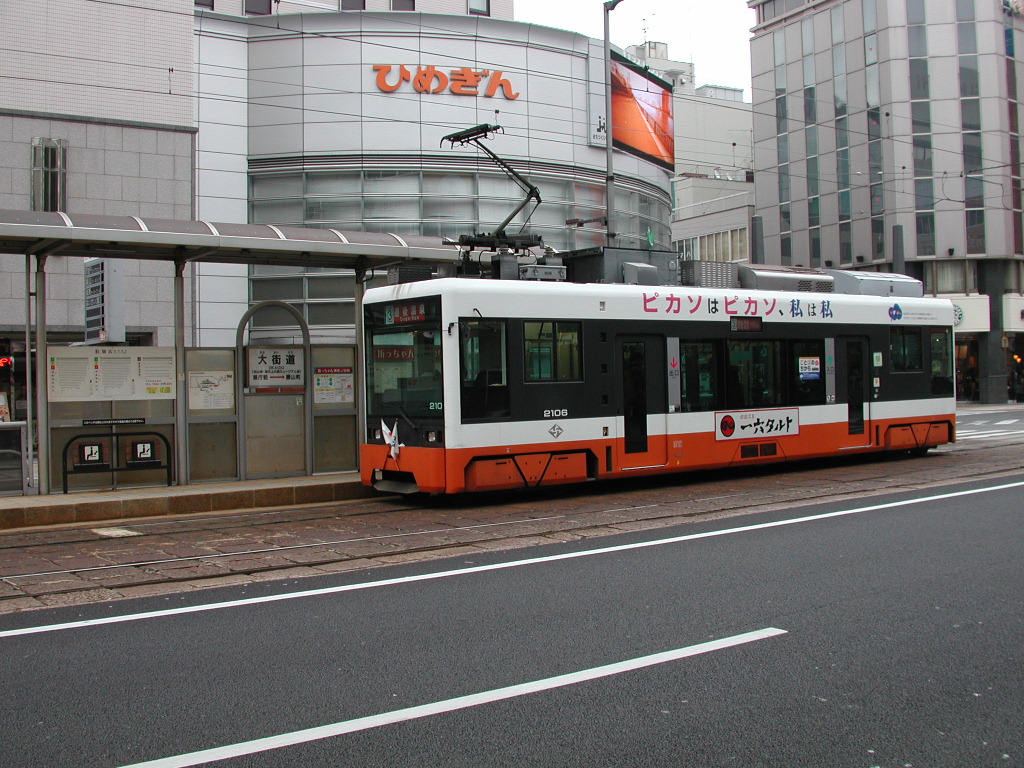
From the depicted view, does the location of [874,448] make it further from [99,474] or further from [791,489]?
[99,474]

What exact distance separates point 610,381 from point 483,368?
2.04 metres

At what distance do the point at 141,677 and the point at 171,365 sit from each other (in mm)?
9216

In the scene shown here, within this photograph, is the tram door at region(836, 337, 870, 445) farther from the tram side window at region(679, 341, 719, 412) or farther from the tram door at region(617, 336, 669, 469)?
the tram door at region(617, 336, 669, 469)

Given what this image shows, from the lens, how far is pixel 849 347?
1602 cm

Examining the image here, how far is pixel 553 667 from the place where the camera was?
511cm

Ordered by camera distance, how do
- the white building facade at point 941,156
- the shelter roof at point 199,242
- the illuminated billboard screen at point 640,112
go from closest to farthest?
the shelter roof at point 199,242 < the illuminated billboard screen at point 640,112 < the white building facade at point 941,156

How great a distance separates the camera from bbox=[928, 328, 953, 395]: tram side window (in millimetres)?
17297

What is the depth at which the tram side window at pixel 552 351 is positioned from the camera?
12289 mm

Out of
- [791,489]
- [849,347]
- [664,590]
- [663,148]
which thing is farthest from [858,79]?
[664,590]

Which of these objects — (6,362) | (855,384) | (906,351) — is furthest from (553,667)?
(6,362)

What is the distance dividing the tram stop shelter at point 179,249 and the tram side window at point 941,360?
9.00 meters

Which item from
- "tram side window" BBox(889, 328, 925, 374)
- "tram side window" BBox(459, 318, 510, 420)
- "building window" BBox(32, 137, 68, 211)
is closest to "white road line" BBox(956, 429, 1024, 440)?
"tram side window" BBox(889, 328, 925, 374)

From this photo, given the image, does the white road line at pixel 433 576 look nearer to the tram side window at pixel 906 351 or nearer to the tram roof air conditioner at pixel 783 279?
the tram roof air conditioner at pixel 783 279

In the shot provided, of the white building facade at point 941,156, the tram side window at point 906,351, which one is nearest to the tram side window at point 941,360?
the tram side window at point 906,351
